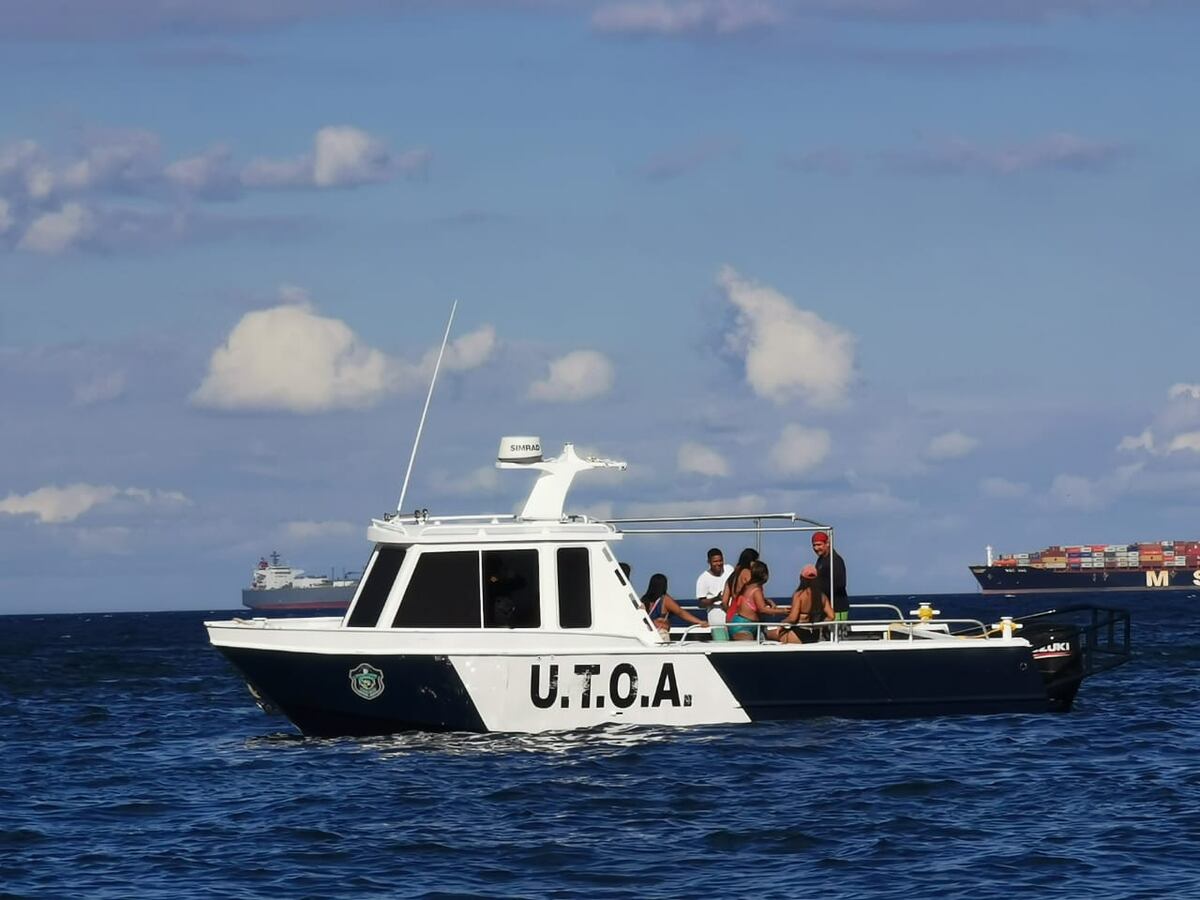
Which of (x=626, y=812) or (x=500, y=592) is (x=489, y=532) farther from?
(x=626, y=812)

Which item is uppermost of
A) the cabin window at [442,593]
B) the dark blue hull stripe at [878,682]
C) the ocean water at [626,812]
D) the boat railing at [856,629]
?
the cabin window at [442,593]

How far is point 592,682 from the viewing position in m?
20.8

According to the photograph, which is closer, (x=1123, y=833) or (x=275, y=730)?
(x=1123, y=833)

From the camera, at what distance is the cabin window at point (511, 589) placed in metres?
20.9

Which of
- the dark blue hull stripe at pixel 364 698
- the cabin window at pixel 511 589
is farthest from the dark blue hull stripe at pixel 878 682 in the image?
the dark blue hull stripe at pixel 364 698

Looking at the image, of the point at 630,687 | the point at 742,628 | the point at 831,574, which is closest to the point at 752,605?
the point at 742,628

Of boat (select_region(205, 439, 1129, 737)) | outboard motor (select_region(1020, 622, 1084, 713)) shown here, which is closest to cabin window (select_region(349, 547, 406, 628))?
boat (select_region(205, 439, 1129, 737))

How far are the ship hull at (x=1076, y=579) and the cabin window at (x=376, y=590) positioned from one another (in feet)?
535

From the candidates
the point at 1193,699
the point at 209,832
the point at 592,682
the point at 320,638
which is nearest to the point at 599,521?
the point at 592,682

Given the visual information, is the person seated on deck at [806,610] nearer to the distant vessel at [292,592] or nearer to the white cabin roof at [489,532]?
the white cabin roof at [489,532]

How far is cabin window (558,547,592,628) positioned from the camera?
21.1 m

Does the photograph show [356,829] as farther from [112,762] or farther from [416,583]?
[112,762]

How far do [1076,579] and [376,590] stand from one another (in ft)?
544

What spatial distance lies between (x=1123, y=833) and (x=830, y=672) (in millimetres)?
5937
